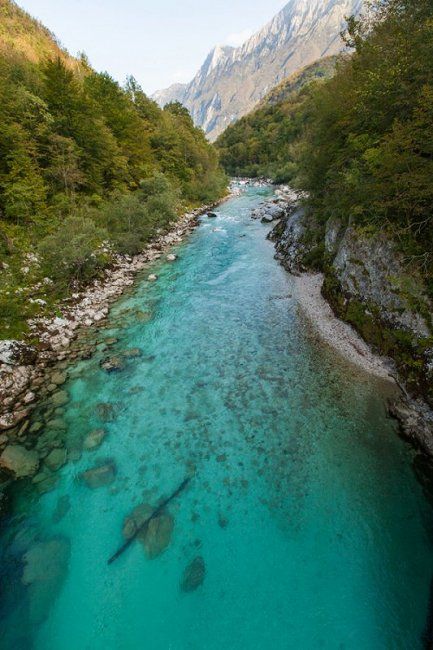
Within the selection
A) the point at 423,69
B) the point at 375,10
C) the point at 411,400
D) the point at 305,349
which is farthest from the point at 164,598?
the point at 375,10

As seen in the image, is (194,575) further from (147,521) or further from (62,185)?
(62,185)

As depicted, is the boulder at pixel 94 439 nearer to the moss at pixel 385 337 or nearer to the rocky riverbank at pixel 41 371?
the rocky riverbank at pixel 41 371

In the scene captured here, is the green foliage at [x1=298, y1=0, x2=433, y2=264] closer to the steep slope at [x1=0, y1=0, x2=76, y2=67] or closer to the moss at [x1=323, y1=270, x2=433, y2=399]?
the moss at [x1=323, y1=270, x2=433, y2=399]

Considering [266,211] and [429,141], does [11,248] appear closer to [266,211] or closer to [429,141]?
→ [429,141]

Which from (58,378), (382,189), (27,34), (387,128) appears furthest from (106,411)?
(27,34)

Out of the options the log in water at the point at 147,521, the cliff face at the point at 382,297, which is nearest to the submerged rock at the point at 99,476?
the log in water at the point at 147,521

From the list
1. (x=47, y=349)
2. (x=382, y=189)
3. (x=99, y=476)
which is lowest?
(x=99, y=476)
